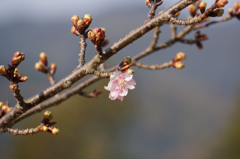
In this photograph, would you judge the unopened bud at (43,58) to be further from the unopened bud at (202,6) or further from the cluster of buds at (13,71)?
the unopened bud at (202,6)

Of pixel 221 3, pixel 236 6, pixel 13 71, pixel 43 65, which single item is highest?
pixel 236 6

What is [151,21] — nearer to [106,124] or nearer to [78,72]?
[78,72]

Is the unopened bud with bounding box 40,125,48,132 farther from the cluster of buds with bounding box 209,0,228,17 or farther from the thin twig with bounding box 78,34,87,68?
the cluster of buds with bounding box 209,0,228,17

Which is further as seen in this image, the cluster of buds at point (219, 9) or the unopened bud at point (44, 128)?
the unopened bud at point (44, 128)

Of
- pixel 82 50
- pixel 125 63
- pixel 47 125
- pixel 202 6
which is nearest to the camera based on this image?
pixel 125 63

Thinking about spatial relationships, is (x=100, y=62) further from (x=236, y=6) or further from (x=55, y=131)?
(x=236, y=6)

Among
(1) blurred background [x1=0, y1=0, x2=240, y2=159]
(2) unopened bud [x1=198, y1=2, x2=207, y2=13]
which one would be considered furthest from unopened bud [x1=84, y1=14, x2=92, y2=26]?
(1) blurred background [x1=0, y1=0, x2=240, y2=159]

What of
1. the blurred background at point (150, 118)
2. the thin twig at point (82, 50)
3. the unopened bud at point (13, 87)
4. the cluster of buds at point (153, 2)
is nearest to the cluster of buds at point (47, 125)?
the unopened bud at point (13, 87)

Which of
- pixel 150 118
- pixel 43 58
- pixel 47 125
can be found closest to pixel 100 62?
pixel 47 125
